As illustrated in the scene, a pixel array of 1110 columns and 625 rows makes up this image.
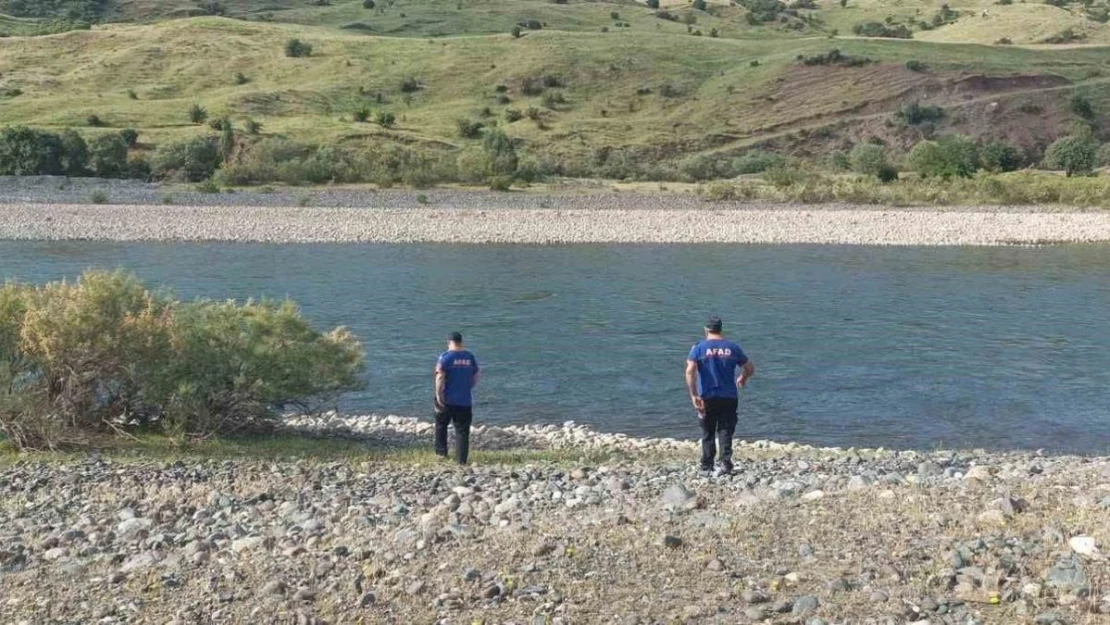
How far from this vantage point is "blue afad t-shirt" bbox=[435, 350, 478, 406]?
12.2 metres

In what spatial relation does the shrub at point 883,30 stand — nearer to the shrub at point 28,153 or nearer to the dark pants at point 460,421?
the shrub at point 28,153

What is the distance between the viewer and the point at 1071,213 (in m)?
47.2

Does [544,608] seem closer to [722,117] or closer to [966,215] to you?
[966,215]

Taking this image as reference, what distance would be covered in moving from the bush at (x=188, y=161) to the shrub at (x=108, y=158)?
5.02 feet

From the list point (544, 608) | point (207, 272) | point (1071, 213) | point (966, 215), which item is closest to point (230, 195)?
point (207, 272)

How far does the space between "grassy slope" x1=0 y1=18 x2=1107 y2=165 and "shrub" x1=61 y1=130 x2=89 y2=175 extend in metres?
9.07

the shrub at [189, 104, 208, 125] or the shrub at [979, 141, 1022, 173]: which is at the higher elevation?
the shrub at [189, 104, 208, 125]

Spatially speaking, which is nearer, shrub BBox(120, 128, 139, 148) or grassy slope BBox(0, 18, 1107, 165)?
shrub BBox(120, 128, 139, 148)

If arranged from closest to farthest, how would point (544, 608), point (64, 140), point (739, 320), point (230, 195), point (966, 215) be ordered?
point (544, 608)
point (739, 320)
point (966, 215)
point (230, 195)
point (64, 140)

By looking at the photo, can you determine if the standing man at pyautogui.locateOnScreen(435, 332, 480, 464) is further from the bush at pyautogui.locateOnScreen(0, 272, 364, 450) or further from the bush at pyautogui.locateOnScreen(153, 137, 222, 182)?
the bush at pyautogui.locateOnScreen(153, 137, 222, 182)

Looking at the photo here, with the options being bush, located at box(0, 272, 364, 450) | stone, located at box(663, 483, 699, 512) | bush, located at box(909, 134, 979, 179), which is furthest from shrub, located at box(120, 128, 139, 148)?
stone, located at box(663, 483, 699, 512)

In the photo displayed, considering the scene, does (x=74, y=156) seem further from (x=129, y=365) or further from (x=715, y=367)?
(x=715, y=367)

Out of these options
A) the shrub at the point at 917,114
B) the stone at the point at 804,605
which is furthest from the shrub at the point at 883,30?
the stone at the point at 804,605

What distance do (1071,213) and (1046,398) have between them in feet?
106
